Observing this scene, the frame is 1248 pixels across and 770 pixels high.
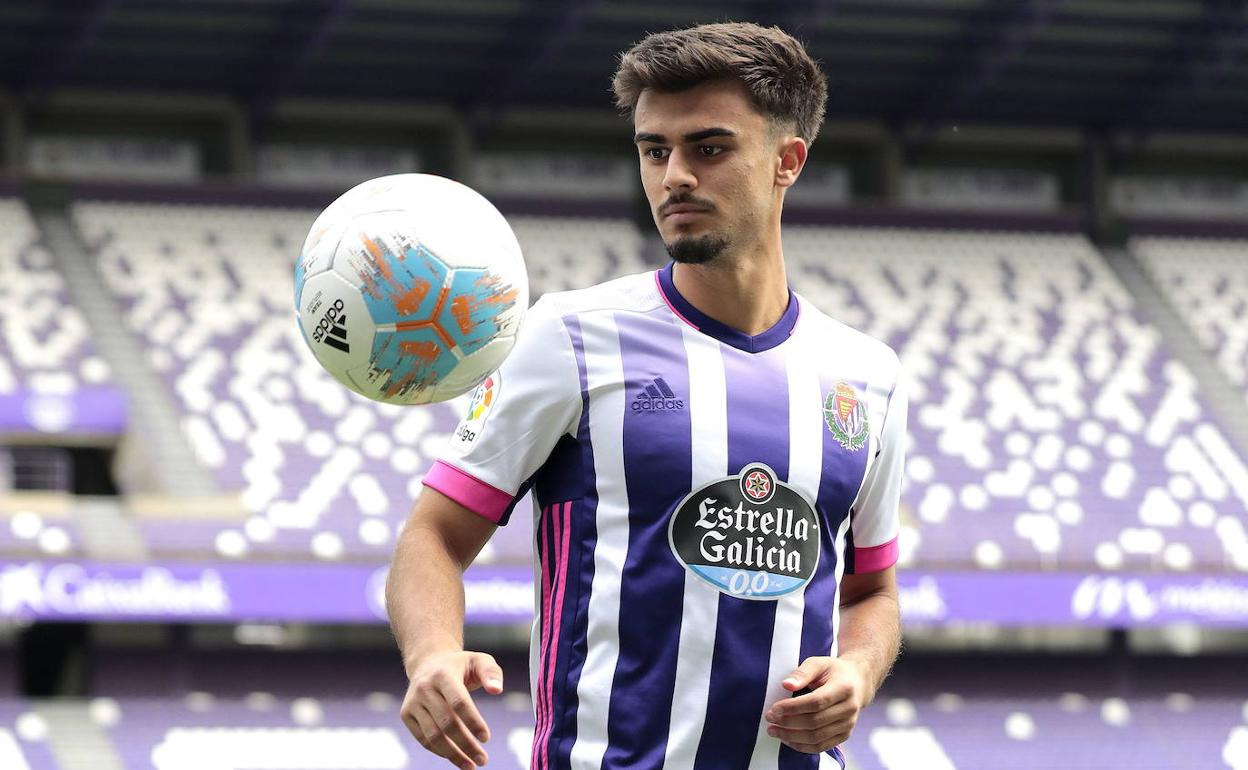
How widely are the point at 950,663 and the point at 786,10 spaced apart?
19.8ft

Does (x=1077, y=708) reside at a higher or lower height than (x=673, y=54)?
lower

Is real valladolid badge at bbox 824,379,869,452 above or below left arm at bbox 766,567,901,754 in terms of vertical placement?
above

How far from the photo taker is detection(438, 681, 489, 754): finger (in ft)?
7.27

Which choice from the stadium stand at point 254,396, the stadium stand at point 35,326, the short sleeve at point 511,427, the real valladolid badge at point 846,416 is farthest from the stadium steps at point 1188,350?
the short sleeve at point 511,427

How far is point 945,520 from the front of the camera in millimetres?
13875

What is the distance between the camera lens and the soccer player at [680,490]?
259 cm

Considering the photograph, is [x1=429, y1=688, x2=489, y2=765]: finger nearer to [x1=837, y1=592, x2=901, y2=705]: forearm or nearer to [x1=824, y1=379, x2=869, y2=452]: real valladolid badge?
[x1=837, y1=592, x2=901, y2=705]: forearm

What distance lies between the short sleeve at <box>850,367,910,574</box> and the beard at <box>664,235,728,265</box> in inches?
18.4

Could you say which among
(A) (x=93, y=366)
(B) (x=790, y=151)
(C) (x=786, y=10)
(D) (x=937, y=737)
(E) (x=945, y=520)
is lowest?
(D) (x=937, y=737)

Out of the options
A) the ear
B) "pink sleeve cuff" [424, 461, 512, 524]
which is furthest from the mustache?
"pink sleeve cuff" [424, 461, 512, 524]

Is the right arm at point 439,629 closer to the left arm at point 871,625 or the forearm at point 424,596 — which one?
the forearm at point 424,596

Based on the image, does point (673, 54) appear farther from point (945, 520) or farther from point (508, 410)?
point (945, 520)

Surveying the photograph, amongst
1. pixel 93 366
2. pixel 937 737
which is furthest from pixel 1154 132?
pixel 93 366

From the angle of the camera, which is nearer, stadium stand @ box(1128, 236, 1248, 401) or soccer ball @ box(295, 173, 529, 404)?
soccer ball @ box(295, 173, 529, 404)
